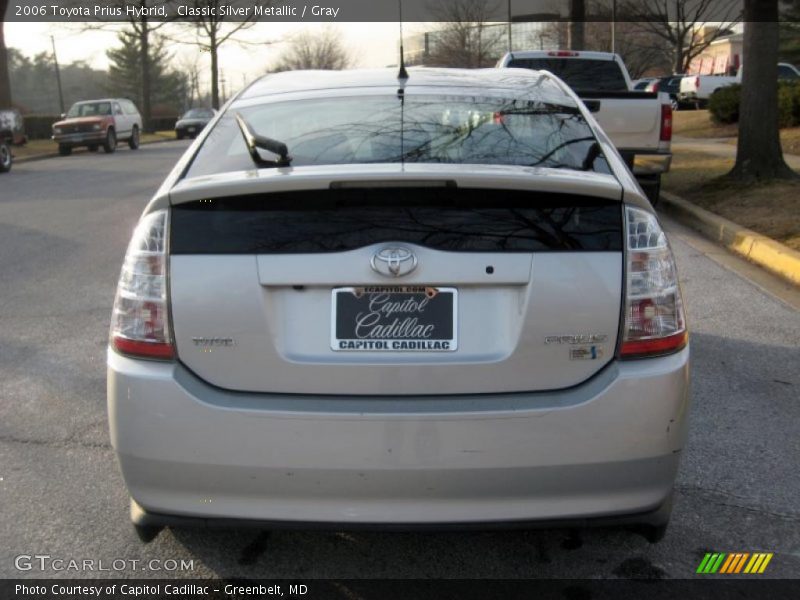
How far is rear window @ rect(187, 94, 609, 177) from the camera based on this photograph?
3.01 meters

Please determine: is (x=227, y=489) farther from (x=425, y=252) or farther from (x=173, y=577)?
(x=425, y=252)

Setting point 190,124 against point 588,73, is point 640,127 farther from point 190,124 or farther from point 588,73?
point 190,124

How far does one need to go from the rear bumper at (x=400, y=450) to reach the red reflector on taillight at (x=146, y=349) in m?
0.04

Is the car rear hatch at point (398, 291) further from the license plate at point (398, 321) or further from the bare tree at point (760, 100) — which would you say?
the bare tree at point (760, 100)

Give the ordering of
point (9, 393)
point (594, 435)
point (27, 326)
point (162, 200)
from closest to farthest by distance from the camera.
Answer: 1. point (594, 435)
2. point (162, 200)
3. point (9, 393)
4. point (27, 326)

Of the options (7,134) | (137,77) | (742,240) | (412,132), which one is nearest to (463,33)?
(7,134)

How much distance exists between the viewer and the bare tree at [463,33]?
44.5 metres

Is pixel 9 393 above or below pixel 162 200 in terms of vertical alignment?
below

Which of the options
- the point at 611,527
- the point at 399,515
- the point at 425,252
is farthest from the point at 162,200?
the point at 611,527

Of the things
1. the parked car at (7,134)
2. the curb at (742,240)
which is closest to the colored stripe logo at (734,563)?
the curb at (742,240)

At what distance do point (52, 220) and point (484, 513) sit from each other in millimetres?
11159

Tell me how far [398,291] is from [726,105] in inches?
998

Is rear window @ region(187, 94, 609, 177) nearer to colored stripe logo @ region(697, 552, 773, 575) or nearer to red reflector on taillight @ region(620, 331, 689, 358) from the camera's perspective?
red reflector on taillight @ region(620, 331, 689, 358)

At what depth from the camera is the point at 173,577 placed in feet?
10.3
